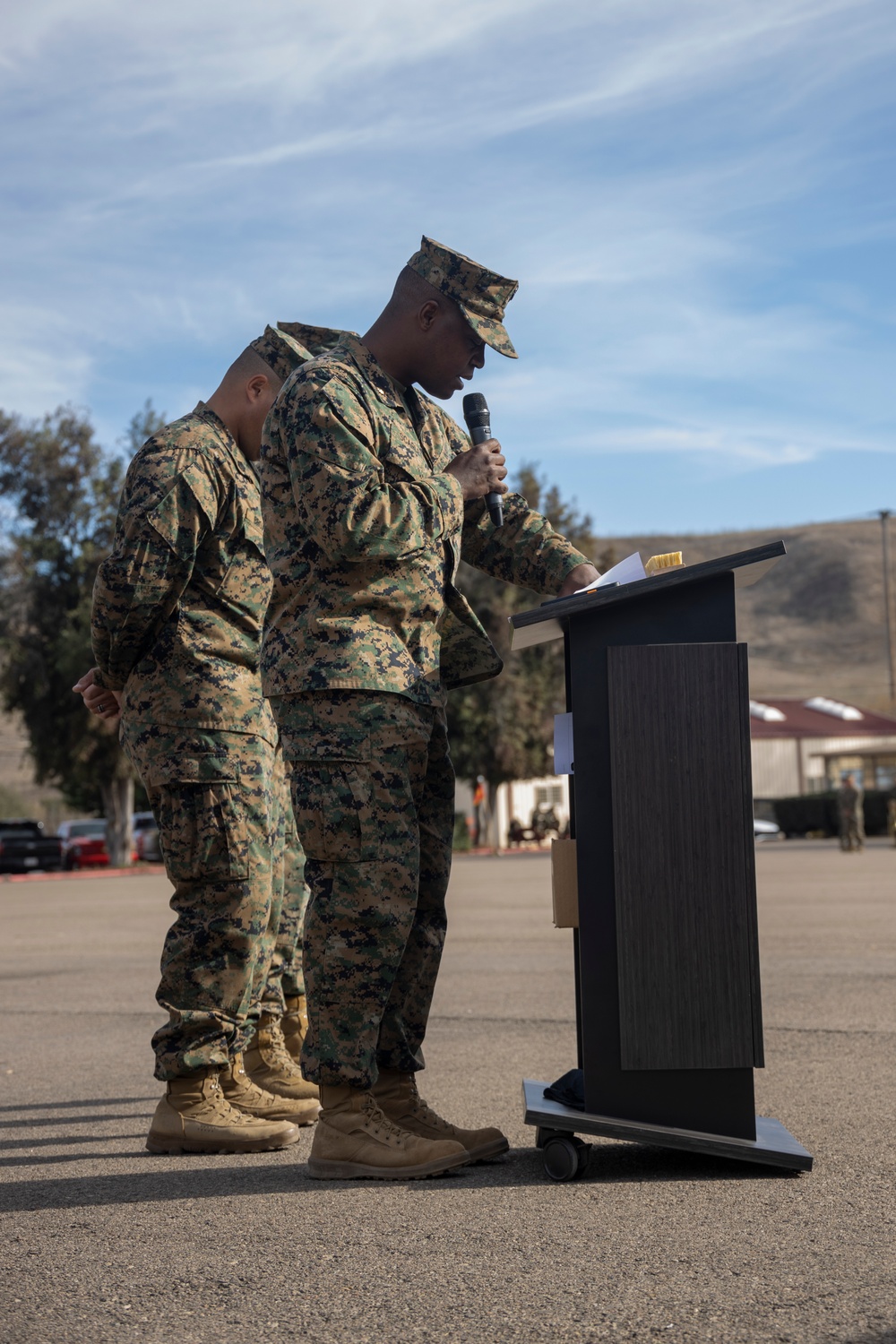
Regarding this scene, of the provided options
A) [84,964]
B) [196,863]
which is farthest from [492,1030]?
[84,964]

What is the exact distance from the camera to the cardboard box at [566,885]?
→ 3.53m

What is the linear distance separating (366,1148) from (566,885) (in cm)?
79

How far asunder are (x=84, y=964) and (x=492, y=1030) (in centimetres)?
503

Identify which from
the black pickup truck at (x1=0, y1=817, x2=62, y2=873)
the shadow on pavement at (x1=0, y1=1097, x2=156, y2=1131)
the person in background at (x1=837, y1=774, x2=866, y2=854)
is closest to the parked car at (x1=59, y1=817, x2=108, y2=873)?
the black pickup truck at (x1=0, y1=817, x2=62, y2=873)

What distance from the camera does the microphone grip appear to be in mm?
3801

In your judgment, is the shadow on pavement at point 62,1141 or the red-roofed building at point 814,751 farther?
the red-roofed building at point 814,751

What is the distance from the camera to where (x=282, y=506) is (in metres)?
3.80

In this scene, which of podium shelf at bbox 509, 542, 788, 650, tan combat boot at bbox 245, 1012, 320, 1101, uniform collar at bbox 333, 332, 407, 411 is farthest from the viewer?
tan combat boot at bbox 245, 1012, 320, 1101

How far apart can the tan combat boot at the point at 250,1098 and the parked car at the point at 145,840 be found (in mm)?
35403

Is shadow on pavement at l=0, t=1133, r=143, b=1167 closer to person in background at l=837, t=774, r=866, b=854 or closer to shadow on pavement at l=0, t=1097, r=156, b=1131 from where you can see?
shadow on pavement at l=0, t=1097, r=156, b=1131

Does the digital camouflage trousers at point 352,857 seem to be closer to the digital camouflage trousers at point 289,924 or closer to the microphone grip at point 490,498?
the microphone grip at point 490,498

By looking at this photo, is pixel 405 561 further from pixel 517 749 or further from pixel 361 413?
pixel 517 749

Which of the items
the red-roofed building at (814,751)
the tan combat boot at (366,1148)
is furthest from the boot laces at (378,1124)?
the red-roofed building at (814,751)

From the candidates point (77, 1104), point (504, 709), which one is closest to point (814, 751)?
point (504, 709)
